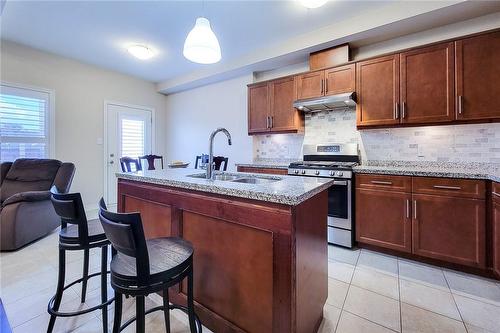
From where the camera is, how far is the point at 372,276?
87.1 inches

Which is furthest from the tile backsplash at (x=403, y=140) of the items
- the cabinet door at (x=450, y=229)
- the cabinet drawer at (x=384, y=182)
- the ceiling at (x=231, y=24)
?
the ceiling at (x=231, y=24)

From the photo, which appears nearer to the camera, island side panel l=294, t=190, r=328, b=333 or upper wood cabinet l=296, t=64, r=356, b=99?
island side panel l=294, t=190, r=328, b=333

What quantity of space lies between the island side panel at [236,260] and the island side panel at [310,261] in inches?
3.2

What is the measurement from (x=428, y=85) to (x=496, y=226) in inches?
58.8

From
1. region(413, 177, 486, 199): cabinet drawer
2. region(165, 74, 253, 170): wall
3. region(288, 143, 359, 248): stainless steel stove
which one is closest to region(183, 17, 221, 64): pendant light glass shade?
region(288, 143, 359, 248): stainless steel stove

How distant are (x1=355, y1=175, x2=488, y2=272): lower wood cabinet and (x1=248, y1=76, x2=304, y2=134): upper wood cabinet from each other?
1.35 metres

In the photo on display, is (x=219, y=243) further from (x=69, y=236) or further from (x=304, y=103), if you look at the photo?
(x=304, y=103)

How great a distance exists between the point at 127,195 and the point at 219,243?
1.10 metres

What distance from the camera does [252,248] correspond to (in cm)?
127

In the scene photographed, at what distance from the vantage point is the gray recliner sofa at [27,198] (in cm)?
269

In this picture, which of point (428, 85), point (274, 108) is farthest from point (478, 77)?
point (274, 108)

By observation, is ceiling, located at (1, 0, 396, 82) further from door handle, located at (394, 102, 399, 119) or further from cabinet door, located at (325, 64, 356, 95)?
door handle, located at (394, 102, 399, 119)

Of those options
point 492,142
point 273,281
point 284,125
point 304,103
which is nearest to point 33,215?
point 273,281

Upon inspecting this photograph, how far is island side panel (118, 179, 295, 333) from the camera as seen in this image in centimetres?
115
